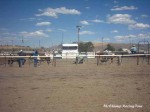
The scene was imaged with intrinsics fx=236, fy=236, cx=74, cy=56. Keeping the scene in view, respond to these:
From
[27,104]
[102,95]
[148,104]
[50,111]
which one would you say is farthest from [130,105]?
[27,104]

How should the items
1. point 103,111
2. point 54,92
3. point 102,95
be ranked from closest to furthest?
point 103,111
point 102,95
point 54,92

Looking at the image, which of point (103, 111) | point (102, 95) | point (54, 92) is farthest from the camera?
point (54, 92)

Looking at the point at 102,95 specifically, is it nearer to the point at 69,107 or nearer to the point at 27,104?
the point at 69,107

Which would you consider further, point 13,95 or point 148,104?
point 13,95

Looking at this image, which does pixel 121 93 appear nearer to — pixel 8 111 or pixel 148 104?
pixel 148 104

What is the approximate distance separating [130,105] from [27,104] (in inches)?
115

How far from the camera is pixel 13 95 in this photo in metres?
8.12

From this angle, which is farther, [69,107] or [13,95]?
[13,95]

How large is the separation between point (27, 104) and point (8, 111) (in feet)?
2.46

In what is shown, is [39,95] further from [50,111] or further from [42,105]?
[50,111]

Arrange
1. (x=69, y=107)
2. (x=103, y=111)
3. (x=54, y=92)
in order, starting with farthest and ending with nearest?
(x=54, y=92) < (x=69, y=107) < (x=103, y=111)

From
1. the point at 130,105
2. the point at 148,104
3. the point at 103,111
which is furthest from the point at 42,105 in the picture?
the point at 148,104

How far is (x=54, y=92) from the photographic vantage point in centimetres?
845

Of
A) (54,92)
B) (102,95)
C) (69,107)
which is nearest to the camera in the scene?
(69,107)
